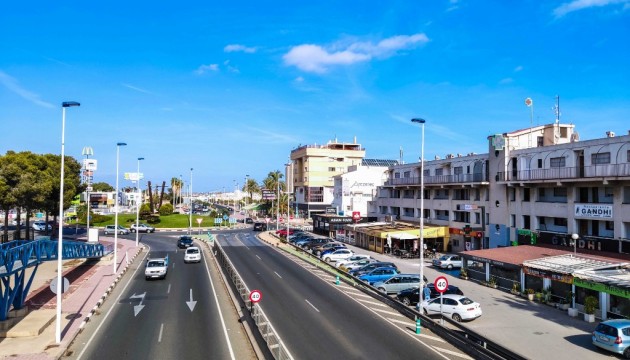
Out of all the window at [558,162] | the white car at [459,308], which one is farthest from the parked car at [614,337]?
the window at [558,162]

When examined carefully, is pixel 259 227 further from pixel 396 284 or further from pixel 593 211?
pixel 593 211

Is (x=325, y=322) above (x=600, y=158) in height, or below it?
below

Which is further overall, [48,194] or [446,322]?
[48,194]

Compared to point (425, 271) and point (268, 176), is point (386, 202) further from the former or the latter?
point (268, 176)

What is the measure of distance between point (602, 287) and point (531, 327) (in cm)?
481

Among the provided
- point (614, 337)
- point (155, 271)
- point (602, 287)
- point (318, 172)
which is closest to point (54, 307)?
point (155, 271)

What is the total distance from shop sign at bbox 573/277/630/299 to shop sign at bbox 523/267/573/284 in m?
0.58

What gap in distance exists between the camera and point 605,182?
115 ft

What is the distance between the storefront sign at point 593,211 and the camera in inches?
1391

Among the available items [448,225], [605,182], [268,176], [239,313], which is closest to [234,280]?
[239,313]

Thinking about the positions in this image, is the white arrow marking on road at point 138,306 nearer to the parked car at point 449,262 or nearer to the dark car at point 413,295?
the dark car at point 413,295

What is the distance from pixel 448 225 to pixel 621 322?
36796 mm

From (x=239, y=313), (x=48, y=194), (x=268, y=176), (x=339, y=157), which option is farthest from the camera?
(x=268, y=176)

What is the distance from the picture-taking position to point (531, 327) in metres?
25.2
